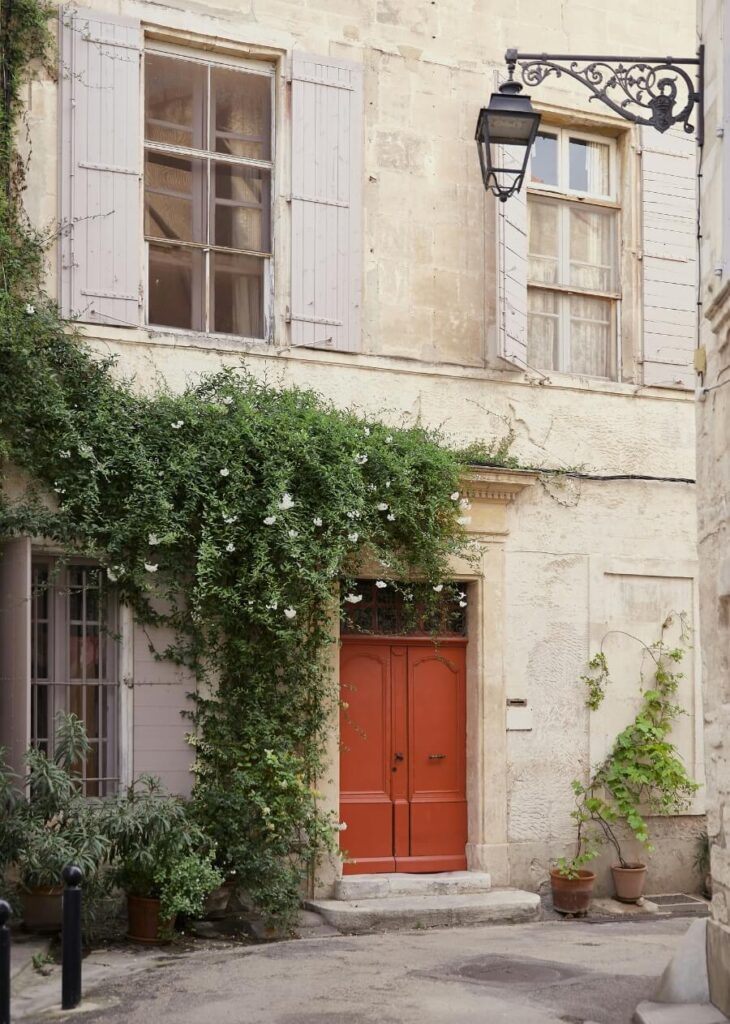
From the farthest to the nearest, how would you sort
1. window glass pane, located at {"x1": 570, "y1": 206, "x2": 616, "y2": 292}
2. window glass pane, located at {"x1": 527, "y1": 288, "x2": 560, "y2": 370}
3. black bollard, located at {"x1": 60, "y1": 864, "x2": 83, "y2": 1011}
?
1. window glass pane, located at {"x1": 570, "y1": 206, "x2": 616, "y2": 292}
2. window glass pane, located at {"x1": 527, "y1": 288, "x2": 560, "y2": 370}
3. black bollard, located at {"x1": 60, "y1": 864, "x2": 83, "y2": 1011}

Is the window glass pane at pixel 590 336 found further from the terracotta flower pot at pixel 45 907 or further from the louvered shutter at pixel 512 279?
the terracotta flower pot at pixel 45 907

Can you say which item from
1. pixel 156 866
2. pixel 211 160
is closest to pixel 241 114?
pixel 211 160

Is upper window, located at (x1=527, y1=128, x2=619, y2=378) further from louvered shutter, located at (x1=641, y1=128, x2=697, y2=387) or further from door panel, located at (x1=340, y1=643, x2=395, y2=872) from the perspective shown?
door panel, located at (x1=340, y1=643, x2=395, y2=872)

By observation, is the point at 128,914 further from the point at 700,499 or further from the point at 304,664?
the point at 700,499

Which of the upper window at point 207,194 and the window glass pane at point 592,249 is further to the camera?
the window glass pane at point 592,249

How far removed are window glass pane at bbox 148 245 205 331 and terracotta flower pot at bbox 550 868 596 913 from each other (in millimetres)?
4670

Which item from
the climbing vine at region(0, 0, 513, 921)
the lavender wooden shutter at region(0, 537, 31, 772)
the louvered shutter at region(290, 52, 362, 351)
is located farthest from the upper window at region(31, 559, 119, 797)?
the louvered shutter at region(290, 52, 362, 351)

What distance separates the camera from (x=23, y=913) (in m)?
8.56

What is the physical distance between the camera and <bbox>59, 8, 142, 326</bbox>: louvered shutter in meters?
9.52

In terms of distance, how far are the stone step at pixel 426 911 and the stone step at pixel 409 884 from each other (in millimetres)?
48

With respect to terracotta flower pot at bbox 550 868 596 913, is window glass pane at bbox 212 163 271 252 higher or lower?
higher

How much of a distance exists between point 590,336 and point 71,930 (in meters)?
6.63

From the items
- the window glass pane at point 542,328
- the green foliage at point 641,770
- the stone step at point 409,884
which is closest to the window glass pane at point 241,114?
the window glass pane at point 542,328

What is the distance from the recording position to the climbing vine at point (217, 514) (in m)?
9.14
